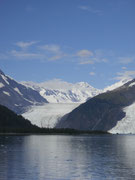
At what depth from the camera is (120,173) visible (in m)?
69.2

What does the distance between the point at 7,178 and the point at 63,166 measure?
731 inches

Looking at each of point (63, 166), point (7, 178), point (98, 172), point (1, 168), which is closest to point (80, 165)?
point (63, 166)

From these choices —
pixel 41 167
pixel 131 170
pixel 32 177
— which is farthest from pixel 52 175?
pixel 131 170

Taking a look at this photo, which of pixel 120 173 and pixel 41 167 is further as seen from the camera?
pixel 41 167

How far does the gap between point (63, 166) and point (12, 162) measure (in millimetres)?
11442

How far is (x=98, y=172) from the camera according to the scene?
230 feet

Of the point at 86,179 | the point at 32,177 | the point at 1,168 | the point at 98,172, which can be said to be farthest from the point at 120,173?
the point at 1,168

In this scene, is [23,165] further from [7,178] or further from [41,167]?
[7,178]

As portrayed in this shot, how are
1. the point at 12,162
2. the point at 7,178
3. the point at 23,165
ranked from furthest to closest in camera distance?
the point at 12,162, the point at 23,165, the point at 7,178

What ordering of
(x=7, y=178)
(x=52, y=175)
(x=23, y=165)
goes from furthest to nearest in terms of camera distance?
(x=23, y=165) → (x=52, y=175) → (x=7, y=178)

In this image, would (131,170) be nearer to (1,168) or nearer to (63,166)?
(63,166)

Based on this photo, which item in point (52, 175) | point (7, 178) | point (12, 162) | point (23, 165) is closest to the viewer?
point (7, 178)

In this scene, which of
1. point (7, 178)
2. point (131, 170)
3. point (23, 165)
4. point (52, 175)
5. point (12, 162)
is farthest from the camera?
point (12, 162)

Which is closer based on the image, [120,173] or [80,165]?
[120,173]
